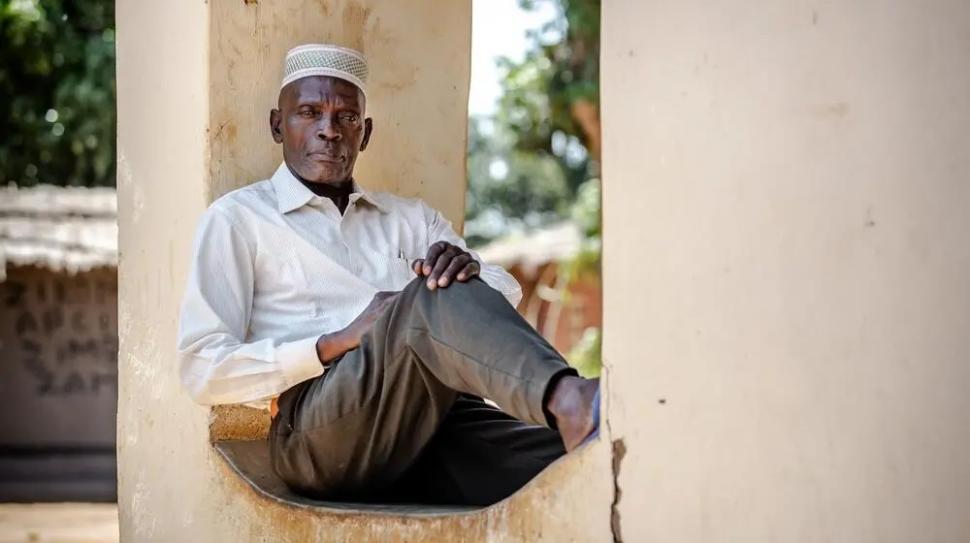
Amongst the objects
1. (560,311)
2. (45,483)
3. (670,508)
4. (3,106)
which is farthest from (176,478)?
(560,311)

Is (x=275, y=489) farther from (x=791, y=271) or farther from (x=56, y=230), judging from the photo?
(x=56, y=230)

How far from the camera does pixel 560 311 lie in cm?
1569

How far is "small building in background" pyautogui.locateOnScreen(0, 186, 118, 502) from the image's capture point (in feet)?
35.4

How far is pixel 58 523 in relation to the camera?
28.9 ft

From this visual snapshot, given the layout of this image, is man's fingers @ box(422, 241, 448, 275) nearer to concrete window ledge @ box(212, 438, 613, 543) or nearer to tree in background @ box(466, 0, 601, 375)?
concrete window ledge @ box(212, 438, 613, 543)

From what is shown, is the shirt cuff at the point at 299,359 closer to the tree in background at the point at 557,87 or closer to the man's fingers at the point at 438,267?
the man's fingers at the point at 438,267

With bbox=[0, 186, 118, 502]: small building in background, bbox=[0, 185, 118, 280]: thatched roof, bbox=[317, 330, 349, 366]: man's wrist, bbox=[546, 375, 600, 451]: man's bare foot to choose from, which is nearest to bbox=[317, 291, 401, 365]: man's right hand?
bbox=[317, 330, 349, 366]: man's wrist

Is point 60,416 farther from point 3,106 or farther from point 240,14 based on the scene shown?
point 240,14

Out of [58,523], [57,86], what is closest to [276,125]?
[58,523]

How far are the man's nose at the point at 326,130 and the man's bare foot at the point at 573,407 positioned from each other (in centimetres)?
131

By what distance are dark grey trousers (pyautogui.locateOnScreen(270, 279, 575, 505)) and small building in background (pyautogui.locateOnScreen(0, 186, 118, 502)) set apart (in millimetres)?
7857

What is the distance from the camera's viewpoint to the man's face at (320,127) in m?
3.66

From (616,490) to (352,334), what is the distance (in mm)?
836

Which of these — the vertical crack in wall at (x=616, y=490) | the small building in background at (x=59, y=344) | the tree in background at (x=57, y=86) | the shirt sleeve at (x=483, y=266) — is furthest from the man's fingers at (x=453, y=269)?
the tree in background at (x=57, y=86)
